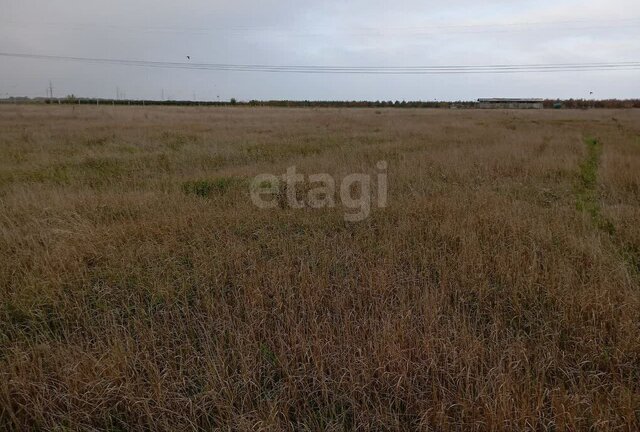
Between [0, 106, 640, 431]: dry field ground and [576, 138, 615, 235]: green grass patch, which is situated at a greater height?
[576, 138, 615, 235]: green grass patch

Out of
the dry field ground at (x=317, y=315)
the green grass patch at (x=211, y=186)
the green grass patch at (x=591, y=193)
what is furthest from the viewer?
the green grass patch at (x=211, y=186)

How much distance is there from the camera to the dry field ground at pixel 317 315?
1.99 meters

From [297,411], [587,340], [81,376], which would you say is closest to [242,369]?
[297,411]

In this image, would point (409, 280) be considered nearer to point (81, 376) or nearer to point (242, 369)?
point (242, 369)

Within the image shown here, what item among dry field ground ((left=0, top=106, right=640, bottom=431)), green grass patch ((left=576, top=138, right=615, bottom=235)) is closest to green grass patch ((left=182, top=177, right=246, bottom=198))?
dry field ground ((left=0, top=106, right=640, bottom=431))

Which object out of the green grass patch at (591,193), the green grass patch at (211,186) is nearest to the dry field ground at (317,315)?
the green grass patch at (591,193)

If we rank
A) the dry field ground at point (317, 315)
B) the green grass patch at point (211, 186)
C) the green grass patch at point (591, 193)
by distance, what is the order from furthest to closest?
the green grass patch at point (211, 186) < the green grass patch at point (591, 193) < the dry field ground at point (317, 315)

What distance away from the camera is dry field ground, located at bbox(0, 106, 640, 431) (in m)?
1.99

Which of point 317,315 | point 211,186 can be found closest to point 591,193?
point 317,315

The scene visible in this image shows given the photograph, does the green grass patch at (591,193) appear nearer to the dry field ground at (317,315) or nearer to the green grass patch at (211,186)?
the dry field ground at (317,315)

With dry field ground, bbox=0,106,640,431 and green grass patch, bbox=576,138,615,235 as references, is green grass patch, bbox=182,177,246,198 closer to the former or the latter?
dry field ground, bbox=0,106,640,431

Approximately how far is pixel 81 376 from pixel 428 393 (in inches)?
89.1

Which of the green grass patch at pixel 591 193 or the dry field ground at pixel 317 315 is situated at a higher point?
the green grass patch at pixel 591 193

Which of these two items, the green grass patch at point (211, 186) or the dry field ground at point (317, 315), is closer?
the dry field ground at point (317, 315)
